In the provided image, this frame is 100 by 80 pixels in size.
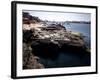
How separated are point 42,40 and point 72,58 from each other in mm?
314

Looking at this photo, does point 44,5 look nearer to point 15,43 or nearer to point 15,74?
point 15,43

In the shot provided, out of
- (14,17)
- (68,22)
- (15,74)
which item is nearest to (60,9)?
(68,22)

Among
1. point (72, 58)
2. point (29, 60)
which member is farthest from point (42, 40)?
point (72, 58)

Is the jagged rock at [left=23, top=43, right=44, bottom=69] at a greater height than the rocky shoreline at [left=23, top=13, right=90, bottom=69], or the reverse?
the rocky shoreline at [left=23, top=13, right=90, bottom=69]

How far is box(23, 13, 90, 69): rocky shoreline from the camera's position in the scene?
1873mm

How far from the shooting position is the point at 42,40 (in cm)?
193

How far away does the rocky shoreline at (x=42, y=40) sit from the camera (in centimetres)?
187

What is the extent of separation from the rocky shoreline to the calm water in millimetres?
33

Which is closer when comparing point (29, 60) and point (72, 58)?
point (29, 60)

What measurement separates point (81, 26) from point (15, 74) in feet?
2.33

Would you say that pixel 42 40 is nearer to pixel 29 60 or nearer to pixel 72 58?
pixel 29 60

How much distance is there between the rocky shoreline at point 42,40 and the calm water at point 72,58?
33 mm

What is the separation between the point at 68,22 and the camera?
202cm

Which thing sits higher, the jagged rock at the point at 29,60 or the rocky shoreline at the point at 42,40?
the rocky shoreline at the point at 42,40
